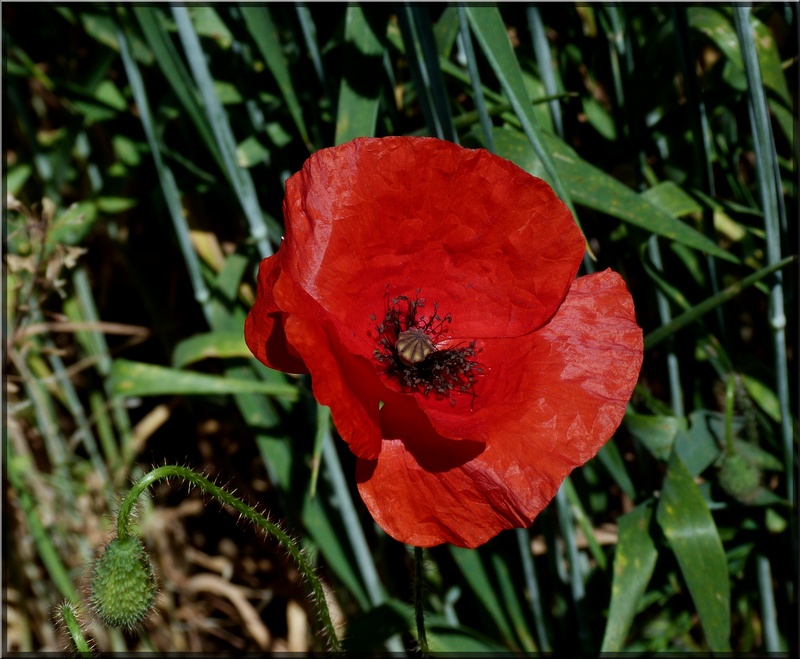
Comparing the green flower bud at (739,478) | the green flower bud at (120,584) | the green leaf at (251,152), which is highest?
the green leaf at (251,152)

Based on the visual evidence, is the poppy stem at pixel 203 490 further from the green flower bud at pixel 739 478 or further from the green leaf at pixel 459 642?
the green flower bud at pixel 739 478

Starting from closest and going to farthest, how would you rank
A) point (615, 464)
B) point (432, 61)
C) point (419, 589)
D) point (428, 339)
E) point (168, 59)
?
point (419, 589), point (428, 339), point (432, 61), point (168, 59), point (615, 464)

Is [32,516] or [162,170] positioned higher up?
[162,170]

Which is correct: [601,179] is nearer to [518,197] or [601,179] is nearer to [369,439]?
[518,197]

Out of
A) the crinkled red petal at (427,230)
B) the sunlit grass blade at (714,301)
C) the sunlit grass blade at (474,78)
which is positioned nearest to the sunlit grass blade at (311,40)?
the sunlit grass blade at (474,78)

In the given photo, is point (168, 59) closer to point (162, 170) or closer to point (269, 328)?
point (162, 170)

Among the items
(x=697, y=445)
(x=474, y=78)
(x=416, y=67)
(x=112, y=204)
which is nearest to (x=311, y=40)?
(x=416, y=67)
